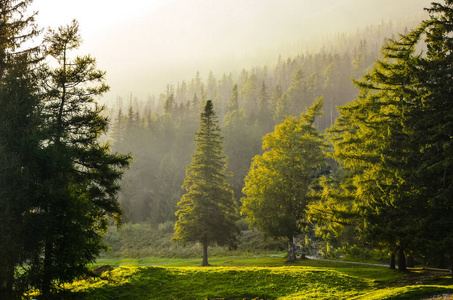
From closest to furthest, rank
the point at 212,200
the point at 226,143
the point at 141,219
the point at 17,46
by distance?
the point at 17,46, the point at 212,200, the point at 141,219, the point at 226,143

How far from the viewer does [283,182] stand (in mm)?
31156

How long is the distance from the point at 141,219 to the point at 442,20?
65121 millimetres

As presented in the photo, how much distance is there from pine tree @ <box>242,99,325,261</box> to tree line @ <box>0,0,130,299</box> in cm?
1615

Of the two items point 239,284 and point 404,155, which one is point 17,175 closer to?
point 239,284

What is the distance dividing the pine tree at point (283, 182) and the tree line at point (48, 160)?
16.1 meters

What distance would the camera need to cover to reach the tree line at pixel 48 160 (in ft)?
43.7

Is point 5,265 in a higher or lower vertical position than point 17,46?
lower

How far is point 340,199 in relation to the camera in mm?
22266

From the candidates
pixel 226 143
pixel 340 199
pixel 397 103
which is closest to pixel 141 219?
pixel 226 143

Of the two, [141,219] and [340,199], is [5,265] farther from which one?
[141,219]

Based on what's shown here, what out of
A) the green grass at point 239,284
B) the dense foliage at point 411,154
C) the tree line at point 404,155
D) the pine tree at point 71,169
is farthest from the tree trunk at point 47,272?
the dense foliage at point 411,154

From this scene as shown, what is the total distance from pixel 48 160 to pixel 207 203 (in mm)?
22150

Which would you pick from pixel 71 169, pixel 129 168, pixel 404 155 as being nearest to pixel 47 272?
pixel 71 169

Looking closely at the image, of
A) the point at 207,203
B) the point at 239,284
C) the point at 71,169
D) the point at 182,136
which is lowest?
→ the point at 239,284
